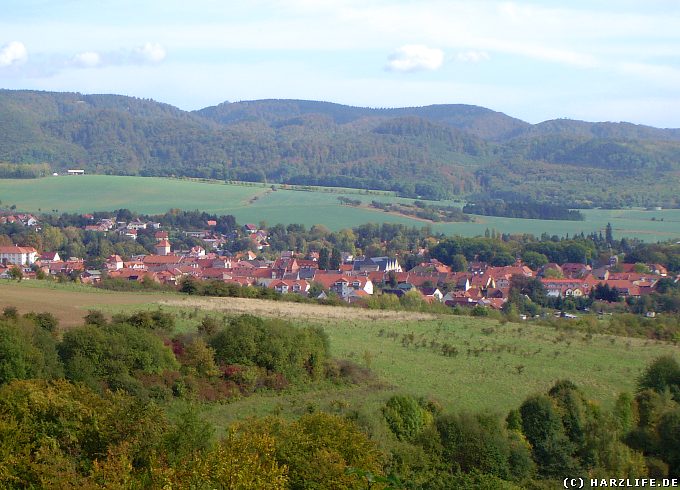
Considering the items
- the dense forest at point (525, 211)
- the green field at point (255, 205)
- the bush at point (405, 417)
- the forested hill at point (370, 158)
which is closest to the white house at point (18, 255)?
the green field at point (255, 205)

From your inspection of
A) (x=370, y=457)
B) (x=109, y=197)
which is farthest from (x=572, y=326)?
(x=109, y=197)

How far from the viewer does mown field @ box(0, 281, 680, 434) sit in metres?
23.9

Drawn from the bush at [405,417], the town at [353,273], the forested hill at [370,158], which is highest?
the forested hill at [370,158]

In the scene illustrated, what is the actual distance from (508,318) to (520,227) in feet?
196

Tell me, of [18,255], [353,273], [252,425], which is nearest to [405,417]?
[252,425]

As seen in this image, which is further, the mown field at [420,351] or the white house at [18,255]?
the white house at [18,255]

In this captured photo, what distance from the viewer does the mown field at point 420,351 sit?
23.9 metres

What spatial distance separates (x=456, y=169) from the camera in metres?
165

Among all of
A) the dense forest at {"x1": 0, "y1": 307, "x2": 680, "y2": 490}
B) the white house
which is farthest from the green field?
the dense forest at {"x1": 0, "y1": 307, "x2": 680, "y2": 490}

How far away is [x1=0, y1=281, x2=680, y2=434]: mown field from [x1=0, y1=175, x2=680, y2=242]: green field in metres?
60.8

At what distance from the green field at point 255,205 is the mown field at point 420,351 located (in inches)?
2394

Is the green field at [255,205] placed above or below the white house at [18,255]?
above

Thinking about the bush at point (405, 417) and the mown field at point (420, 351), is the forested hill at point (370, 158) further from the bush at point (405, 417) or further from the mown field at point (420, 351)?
the bush at point (405, 417)

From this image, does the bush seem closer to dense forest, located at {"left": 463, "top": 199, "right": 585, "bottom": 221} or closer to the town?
the town
